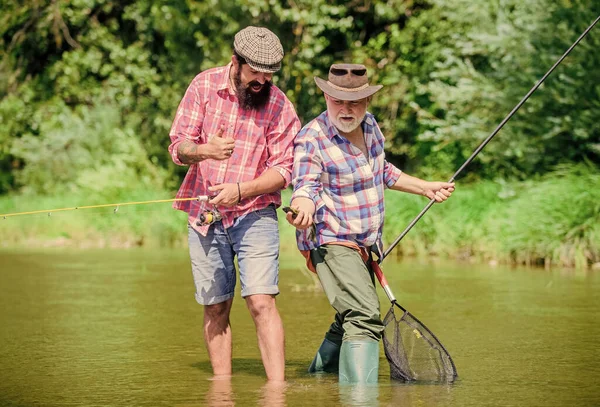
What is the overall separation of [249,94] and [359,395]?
164cm

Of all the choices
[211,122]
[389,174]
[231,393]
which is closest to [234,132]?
[211,122]

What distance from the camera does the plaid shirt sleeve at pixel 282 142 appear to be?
616cm

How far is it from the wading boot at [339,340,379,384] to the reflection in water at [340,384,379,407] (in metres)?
0.05

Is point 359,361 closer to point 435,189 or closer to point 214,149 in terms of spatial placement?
point 435,189

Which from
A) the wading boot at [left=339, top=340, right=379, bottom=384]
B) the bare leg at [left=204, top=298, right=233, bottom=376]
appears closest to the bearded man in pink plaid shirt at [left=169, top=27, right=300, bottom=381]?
the bare leg at [left=204, top=298, right=233, bottom=376]

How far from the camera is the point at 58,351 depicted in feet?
25.2

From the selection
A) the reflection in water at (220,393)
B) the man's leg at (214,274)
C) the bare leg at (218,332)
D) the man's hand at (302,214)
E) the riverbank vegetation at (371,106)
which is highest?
the riverbank vegetation at (371,106)

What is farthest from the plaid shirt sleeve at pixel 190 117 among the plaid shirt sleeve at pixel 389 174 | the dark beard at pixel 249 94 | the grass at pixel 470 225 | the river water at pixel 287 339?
the grass at pixel 470 225

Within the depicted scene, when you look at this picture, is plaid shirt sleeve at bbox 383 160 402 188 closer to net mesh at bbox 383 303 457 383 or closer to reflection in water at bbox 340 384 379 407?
net mesh at bbox 383 303 457 383

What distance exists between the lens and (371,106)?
71.6 ft

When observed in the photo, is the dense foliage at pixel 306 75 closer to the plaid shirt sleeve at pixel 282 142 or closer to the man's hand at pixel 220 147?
the plaid shirt sleeve at pixel 282 142

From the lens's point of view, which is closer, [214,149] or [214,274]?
[214,149]

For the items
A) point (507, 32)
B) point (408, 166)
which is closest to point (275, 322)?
point (507, 32)

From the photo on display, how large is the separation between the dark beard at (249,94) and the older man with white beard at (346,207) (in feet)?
0.93
